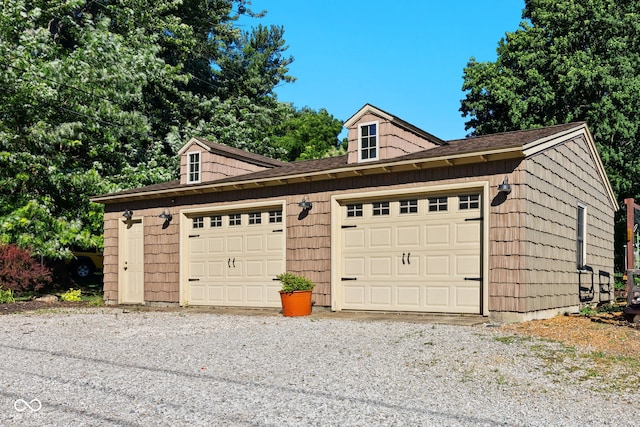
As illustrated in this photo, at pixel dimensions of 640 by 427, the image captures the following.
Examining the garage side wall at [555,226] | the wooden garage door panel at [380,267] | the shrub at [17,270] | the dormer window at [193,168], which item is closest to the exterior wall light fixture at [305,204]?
the wooden garage door panel at [380,267]

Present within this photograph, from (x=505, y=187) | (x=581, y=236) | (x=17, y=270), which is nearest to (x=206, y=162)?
(x=17, y=270)

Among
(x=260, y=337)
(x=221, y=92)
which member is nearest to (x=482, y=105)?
(x=221, y=92)

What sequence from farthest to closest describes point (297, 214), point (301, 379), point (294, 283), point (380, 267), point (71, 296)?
1. point (71, 296)
2. point (297, 214)
3. point (380, 267)
4. point (294, 283)
5. point (301, 379)

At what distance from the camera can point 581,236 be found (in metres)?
13.4

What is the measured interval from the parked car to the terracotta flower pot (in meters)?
15.8

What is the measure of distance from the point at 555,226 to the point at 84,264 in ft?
64.3

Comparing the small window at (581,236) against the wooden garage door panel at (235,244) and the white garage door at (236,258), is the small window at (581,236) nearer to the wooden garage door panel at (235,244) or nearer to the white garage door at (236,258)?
the white garage door at (236,258)

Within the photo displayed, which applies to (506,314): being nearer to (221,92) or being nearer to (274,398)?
(274,398)

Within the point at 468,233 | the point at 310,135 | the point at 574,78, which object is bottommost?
the point at 468,233

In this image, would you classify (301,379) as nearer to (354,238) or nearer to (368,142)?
(354,238)

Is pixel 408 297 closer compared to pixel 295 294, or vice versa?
pixel 408 297

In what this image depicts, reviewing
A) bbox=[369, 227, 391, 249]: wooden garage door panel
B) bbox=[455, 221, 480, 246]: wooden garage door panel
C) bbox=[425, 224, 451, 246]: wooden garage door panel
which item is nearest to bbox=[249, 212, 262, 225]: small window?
bbox=[369, 227, 391, 249]: wooden garage door panel

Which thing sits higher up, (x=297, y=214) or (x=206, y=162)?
(x=206, y=162)

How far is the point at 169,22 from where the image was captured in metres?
25.7
